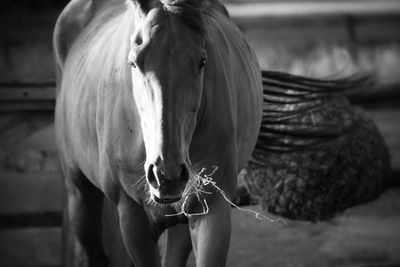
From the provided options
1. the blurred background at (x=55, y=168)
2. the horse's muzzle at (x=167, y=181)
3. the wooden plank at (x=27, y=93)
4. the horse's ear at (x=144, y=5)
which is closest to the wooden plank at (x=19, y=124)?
the blurred background at (x=55, y=168)

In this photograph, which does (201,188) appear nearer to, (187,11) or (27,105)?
(187,11)

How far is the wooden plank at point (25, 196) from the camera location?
16.6ft

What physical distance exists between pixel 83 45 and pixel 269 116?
84cm

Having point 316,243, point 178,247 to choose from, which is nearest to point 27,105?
point 316,243

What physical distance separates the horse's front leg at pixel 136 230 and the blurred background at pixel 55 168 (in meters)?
1.85

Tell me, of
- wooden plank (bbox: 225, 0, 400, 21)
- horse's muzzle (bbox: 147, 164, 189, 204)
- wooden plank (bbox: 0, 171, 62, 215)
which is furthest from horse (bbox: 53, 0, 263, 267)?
wooden plank (bbox: 225, 0, 400, 21)

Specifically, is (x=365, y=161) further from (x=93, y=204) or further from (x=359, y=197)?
(x=93, y=204)

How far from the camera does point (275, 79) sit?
4035mm

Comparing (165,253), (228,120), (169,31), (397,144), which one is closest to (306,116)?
(397,144)

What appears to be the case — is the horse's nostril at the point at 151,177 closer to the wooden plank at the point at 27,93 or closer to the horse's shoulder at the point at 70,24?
the horse's shoulder at the point at 70,24

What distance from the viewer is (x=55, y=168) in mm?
5066

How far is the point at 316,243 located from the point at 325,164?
19.4 inches

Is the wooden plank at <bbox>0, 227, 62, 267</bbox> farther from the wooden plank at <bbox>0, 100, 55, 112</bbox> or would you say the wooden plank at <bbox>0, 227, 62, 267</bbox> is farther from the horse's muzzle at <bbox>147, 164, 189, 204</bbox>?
the horse's muzzle at <bbox>147, 164, 189, 204</bbox>

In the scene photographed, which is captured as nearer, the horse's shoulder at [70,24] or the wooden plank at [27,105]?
the horse's shoulder at [70,24]
